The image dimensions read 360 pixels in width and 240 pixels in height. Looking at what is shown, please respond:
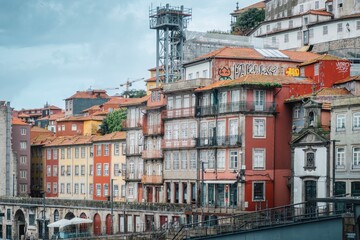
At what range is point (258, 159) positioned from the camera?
89.9m

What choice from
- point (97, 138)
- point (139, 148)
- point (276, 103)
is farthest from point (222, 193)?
point (97, 138)

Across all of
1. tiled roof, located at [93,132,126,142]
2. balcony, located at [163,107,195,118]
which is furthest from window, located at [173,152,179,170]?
tiled roof, located at [93,132,126,142]

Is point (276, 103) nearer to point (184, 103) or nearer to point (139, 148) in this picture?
point (184, 103)

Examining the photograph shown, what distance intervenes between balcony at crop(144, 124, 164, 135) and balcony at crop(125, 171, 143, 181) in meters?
6.17

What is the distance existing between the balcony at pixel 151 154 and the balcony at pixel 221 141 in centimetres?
889

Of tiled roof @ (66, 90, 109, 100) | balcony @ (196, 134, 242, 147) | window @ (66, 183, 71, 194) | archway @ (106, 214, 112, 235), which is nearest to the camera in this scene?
balcony @ (196, 134, 242, 147)

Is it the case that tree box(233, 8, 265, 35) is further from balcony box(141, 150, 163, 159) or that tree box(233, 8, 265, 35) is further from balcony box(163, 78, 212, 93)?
balcony box(163, 78, 212, 93)

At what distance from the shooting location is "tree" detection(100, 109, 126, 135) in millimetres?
140500

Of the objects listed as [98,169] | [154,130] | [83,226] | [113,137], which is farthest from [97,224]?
[98,169]

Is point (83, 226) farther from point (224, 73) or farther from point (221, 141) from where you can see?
point (221, 141)

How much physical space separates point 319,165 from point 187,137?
19.9 metres

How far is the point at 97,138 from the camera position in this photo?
129125 millimetres

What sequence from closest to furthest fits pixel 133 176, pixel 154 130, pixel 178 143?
1. pixel 178 143
2. pixel 154 130
3. pixel 133 176

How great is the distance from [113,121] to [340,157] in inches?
2626
